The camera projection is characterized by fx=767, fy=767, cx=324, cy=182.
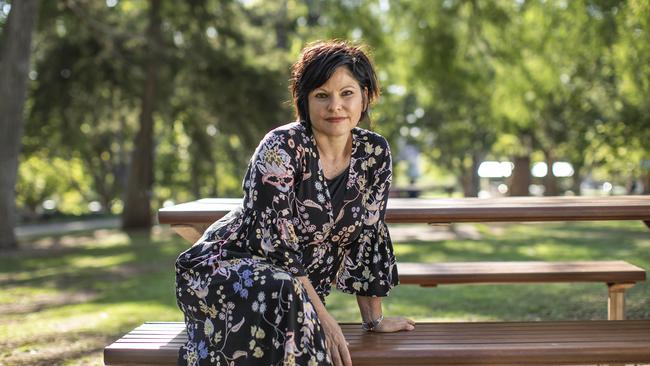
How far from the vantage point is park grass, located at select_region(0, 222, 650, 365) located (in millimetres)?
6250

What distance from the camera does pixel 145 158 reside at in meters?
20.4

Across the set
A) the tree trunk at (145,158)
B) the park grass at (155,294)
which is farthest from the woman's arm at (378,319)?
the tree trunk at (145,158)

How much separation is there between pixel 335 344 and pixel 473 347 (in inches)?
21.2

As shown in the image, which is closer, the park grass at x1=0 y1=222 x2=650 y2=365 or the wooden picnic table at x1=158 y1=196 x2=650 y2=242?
the wooden picnic table at x1=158 y1=196 x2=650 y2=242

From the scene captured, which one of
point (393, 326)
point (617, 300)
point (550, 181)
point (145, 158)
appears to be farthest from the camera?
point (550, 181)

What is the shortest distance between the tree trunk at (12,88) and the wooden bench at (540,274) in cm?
1181

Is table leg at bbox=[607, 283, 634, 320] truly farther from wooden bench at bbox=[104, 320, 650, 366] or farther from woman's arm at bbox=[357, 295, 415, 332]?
woman's arm at bbox=[357, 295, 415, 332]

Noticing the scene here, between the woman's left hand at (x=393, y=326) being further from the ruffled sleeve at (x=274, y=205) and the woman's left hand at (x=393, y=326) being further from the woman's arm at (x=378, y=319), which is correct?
the ruffled sleeve at (x=274, y=205)

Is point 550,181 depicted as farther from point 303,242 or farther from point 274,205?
point 274,205

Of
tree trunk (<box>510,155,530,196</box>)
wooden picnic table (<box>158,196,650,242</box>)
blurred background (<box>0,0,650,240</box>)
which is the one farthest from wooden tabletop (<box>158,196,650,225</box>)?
tree trunk (<box>510,155,530,196</box>)

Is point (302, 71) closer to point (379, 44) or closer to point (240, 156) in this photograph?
point (379, 44)

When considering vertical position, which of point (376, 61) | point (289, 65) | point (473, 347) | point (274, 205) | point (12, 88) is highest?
point (289, 65)

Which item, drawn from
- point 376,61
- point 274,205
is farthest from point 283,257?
point 376,61

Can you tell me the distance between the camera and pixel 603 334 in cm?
311
